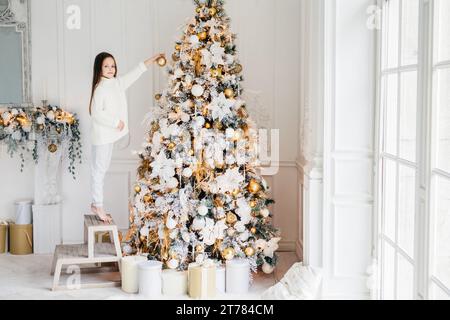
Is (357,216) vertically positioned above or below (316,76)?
below

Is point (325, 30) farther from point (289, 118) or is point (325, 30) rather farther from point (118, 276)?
point (118, 276)

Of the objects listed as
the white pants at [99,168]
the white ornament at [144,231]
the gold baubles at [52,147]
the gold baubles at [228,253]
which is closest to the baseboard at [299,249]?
the gold baubles at [228,253]

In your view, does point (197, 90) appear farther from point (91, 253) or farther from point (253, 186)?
point (91, 253)

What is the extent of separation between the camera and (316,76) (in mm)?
4031

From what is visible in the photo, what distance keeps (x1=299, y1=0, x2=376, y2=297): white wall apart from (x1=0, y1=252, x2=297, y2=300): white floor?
2.05 feet

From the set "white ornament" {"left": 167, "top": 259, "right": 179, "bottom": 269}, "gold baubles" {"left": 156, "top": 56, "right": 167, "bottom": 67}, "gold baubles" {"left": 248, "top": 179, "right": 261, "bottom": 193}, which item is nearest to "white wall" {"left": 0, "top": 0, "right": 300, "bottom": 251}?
"gold baubles" {"left": 156, "top": 56, "right": 167, "bottom": 67}

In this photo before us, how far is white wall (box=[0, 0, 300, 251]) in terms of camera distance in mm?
5238

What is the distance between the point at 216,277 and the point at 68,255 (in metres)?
1.04

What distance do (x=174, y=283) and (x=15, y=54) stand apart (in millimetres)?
2491

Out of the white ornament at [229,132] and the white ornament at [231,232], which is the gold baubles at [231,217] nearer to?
the white ornament at [231,232]

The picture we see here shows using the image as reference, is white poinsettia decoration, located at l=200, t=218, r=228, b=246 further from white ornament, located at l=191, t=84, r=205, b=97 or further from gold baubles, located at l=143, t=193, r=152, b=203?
white ornament, located at l=191, t=84, r=205, b=97

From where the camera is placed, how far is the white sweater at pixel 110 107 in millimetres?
5036

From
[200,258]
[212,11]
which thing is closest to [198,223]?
[200,258]

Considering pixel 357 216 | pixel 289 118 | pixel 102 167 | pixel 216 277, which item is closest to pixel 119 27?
pixel 102 167
